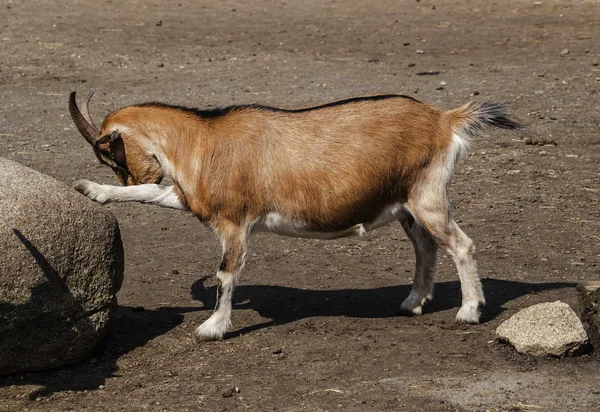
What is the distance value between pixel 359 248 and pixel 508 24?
1042 centimetres

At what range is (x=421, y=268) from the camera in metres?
7.61

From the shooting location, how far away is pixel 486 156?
37.9 feet

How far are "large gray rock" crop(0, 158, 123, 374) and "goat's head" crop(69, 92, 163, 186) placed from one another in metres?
0.51

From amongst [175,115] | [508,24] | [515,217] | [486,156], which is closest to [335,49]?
[508,24]

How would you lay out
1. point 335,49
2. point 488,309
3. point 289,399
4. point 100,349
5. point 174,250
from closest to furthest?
point 289,399, point 100,349, point 488,309, point 174,250, point 335,49

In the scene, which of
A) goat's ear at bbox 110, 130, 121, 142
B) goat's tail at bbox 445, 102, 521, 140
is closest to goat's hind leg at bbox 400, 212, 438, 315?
goat's tail at bbox 445, 102, 521, 140

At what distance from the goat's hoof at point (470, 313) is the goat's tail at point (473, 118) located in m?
1.18

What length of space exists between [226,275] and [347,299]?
1210mm

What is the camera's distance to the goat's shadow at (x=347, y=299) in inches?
298

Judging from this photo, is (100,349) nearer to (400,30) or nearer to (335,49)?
(335,49)

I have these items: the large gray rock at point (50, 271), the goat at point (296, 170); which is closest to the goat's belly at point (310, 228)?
the goat at point (296, 170)

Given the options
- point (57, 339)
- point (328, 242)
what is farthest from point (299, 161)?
point (328, 242)

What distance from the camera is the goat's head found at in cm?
711

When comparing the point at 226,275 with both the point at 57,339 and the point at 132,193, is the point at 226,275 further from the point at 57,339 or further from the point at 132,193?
the point at 57,339
